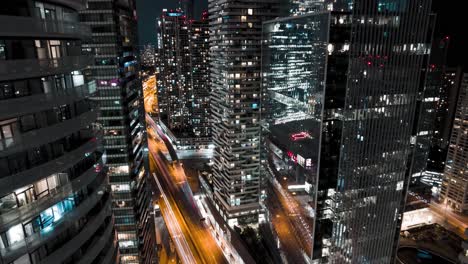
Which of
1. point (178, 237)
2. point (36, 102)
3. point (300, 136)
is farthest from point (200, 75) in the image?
point (36, 102)

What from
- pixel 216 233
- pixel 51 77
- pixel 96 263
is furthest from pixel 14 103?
pixel 216 233

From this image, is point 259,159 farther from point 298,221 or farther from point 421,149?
point 421,149

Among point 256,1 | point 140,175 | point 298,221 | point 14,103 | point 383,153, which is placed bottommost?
point 298,221

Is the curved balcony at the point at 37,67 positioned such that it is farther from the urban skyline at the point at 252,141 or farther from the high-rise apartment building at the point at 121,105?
the high-rise apartment building at the point at 121,105

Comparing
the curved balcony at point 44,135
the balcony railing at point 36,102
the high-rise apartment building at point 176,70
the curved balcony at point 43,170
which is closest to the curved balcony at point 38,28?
the balcony railing at point 36,102

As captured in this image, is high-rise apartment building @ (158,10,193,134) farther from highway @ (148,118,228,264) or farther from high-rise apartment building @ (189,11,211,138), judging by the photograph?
highway @ (148,118,228,264)

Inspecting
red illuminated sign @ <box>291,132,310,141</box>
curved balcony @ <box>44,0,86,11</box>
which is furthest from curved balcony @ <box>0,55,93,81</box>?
red illuminated sign @ <box>291,132,310,141</box>

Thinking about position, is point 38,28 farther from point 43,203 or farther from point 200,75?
point 200,75
